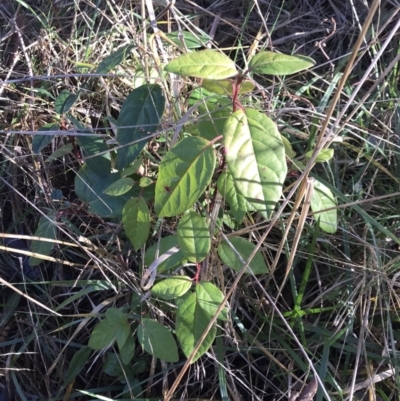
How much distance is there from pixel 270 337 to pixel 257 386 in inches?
5.3

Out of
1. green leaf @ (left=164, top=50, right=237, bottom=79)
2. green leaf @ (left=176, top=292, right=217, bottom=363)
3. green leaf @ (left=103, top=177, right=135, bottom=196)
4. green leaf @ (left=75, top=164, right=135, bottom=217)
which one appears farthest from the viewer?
green leaf @ (left=75, top=164, right=135, bottom=217)

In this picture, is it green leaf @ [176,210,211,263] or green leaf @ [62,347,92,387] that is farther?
green leaf @ [62,347,92,387]

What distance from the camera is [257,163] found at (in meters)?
0.91

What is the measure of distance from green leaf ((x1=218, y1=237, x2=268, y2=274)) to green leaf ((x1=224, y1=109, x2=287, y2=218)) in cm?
21

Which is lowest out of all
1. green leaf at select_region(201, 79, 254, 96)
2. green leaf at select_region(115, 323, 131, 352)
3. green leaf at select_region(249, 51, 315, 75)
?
green leaf at select_region(115, 323, 131, 352)

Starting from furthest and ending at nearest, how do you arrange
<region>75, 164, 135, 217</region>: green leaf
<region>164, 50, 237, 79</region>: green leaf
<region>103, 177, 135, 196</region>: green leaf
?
<region>75, 164, 135, 217</region>: green leaf
<region>103, 177, 135, 196</region>: green leaf
<region>164, 50, 237, 79</region>: green leaf

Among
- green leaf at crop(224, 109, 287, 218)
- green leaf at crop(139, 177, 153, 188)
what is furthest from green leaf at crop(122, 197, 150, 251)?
green leaf at crop(224, 109, 287, 218)

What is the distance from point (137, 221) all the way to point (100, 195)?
16 cm

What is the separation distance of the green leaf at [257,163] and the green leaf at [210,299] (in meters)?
0.22

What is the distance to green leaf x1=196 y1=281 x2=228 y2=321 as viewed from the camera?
3.36 ft

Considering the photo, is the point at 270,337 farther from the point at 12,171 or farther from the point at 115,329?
the point at 12,171

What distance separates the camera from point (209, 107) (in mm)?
1140

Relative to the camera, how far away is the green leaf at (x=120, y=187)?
44.1 inches

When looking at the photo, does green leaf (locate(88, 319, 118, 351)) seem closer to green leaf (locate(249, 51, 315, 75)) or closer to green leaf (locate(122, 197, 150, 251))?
green leaf (locate(122, 197, 150, 251))
